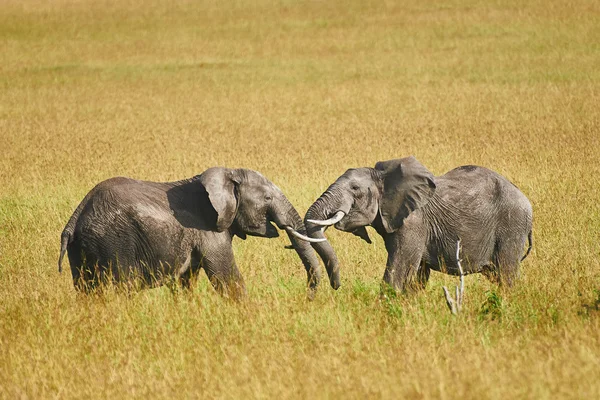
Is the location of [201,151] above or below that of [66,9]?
below

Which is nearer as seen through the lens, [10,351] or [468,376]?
[468,376]

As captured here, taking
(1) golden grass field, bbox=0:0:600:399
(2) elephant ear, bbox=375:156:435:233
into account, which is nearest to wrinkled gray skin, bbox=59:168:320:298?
(1) golden grass field, bbox=0:0:600:399

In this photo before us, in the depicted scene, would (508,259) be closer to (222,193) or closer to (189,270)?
(222,193)

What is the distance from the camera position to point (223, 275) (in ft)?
27.5

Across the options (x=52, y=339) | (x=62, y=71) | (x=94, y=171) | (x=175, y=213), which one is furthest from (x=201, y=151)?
(x=62, y=71)

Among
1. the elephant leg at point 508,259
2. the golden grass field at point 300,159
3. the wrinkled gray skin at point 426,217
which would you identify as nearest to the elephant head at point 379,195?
the wrinkled gray skin at point 426,217

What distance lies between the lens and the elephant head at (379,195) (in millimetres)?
8188

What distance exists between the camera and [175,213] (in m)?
8.41

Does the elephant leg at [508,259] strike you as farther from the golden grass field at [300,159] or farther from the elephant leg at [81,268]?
the elephant leg at [81,268]

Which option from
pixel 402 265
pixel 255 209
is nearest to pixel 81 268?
pixel 255 209

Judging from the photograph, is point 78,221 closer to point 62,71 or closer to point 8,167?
point 8,167

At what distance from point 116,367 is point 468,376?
2.41m

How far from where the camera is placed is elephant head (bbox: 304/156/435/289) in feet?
26.9

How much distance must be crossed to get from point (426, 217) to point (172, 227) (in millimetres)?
2328
